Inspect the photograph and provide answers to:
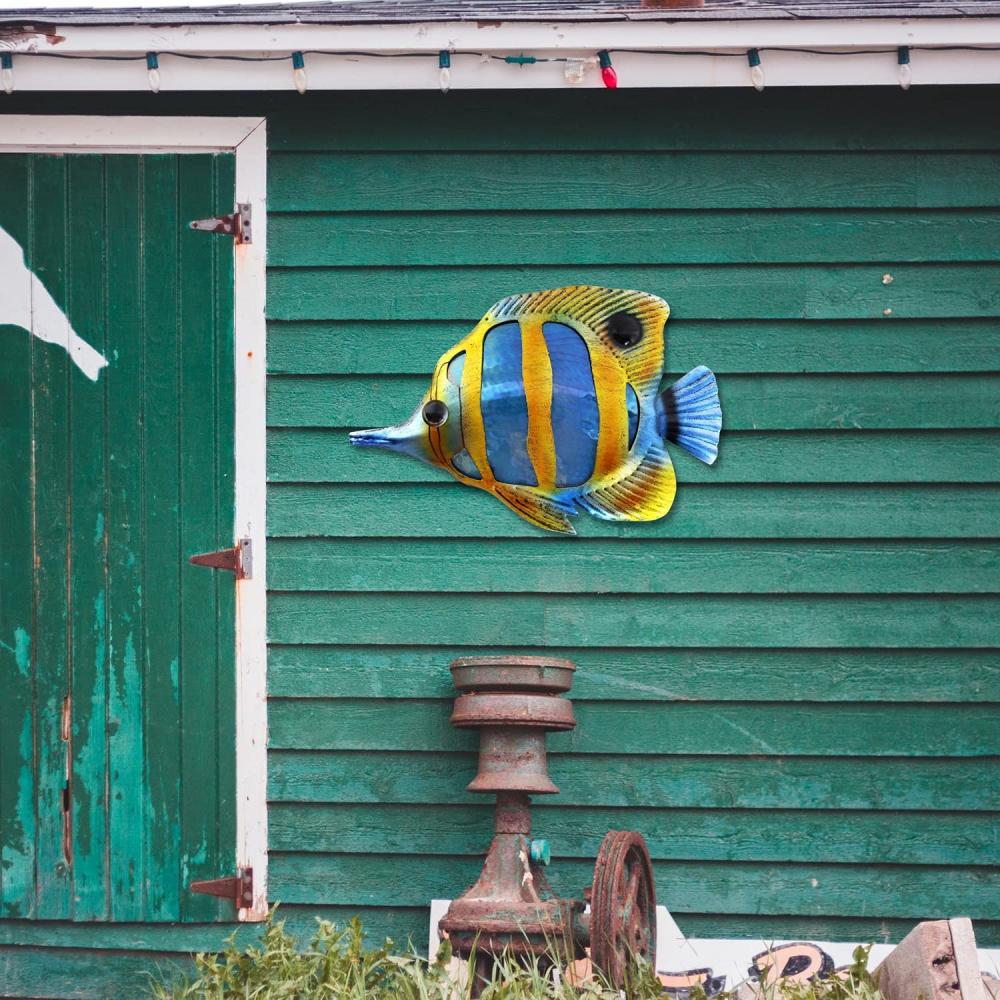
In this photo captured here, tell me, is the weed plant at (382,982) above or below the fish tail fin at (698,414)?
below

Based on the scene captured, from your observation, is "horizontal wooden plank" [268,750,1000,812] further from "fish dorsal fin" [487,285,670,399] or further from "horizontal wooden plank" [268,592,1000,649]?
"fish dorsal fin" [487,285,670,399]

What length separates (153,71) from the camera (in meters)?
4.32

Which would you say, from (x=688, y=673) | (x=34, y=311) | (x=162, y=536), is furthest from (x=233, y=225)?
(x=688, y=673)

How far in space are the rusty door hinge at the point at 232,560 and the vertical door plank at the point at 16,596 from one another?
53 centimetres

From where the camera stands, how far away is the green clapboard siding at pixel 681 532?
4.44 m

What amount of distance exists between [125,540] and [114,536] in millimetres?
36

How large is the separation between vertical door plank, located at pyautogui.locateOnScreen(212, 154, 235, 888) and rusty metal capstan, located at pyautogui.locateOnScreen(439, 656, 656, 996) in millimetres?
727

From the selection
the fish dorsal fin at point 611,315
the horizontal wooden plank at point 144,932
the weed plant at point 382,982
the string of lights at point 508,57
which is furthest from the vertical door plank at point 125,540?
the fish dorsal fin at point 611,315

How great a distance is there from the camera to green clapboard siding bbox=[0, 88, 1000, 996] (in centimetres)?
444

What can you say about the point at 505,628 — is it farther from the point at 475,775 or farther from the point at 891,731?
the point at 891,731

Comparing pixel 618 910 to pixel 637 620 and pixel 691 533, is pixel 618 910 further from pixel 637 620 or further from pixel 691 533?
pixel 691 533

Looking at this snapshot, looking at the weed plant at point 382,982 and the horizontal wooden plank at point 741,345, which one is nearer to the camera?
the weed plant at point 382,982

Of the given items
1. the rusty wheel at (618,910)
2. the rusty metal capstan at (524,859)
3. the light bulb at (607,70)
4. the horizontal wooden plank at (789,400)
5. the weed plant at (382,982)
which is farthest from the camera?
the horizontal wooden plank at (789,400)

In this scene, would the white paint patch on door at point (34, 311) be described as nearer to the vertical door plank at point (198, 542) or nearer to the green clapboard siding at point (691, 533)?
the vertical door plank at point (198, 542)
